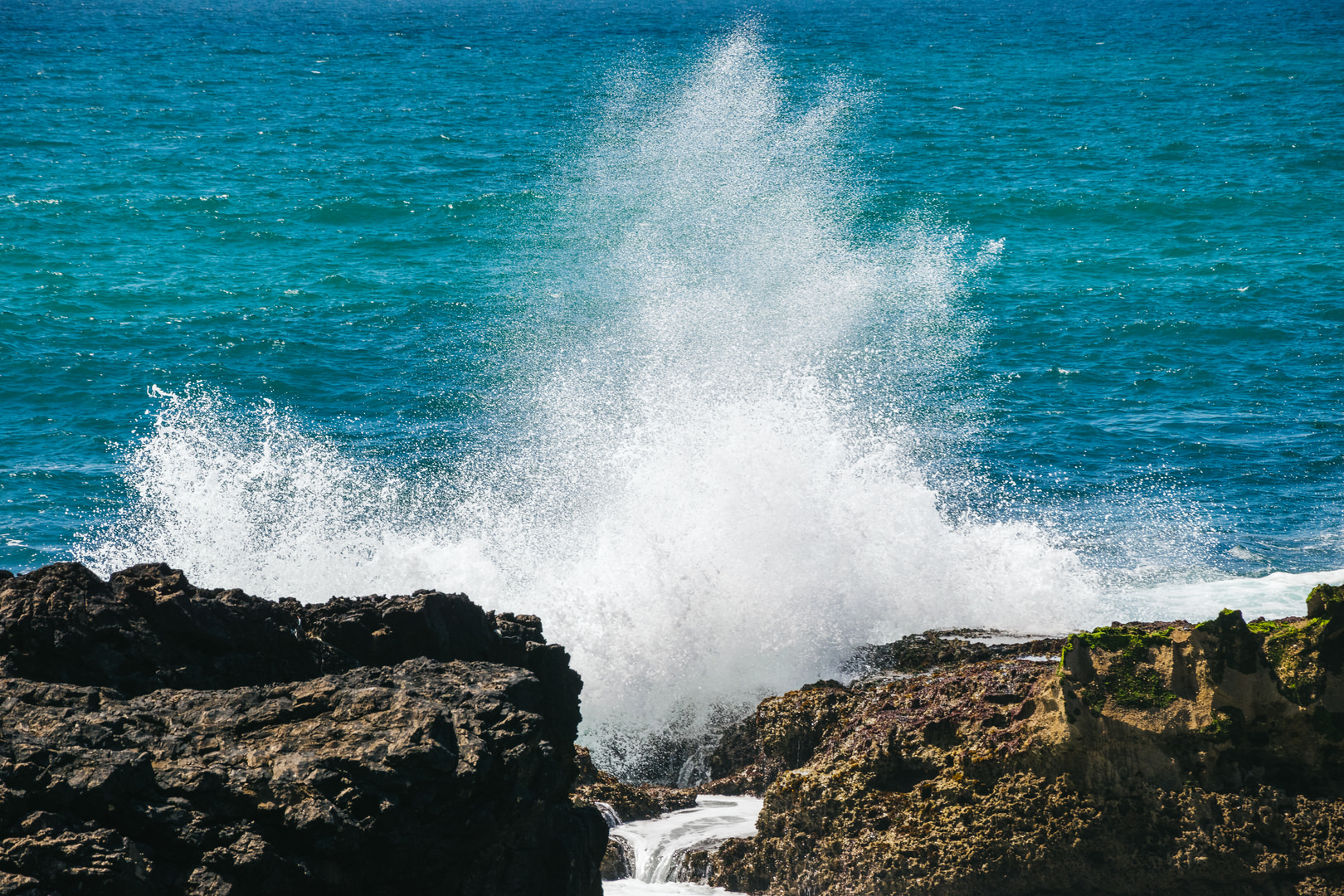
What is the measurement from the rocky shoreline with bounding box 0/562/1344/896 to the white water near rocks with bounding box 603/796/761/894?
6.7 inches

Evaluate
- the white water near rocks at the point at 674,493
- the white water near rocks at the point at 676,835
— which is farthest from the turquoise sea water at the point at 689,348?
the white water near rocks at the point at 676,835

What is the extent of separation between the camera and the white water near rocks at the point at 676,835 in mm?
8656

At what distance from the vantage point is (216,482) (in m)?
17.5

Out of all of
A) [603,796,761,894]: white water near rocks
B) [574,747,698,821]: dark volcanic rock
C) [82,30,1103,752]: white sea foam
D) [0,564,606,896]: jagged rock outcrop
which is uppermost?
[82,30,1103,752]: white sea foam

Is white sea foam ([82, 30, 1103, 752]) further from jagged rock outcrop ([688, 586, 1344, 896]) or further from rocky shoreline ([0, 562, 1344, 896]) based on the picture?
jagged rock outcrop ([688, 586, 1344, 896])

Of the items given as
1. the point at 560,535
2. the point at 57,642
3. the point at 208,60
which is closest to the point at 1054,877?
the point at 57,642

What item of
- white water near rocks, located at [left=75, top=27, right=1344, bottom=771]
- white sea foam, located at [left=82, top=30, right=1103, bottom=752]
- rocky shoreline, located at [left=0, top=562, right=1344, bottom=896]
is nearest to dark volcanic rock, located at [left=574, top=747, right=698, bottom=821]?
rocky shoreline, located at [left=0, top=562, right=1344, bottom=896]

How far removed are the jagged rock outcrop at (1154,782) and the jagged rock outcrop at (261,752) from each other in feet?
8.31

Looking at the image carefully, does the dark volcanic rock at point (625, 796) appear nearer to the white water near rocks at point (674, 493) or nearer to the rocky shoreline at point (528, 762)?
the rocky shoreline at point (528, 762)

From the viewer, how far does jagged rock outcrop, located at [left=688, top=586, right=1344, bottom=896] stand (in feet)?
23.0

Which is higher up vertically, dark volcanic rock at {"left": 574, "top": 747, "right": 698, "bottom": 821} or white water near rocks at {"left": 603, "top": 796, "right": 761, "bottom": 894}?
dark volcanic rock at {"left": 574, "top": 747, "right": 698, "bottom": 821}

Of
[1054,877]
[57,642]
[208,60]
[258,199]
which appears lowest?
[1054,877]

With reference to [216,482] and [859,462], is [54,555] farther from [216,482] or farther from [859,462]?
[859,462]

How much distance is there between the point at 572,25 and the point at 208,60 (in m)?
27.7
